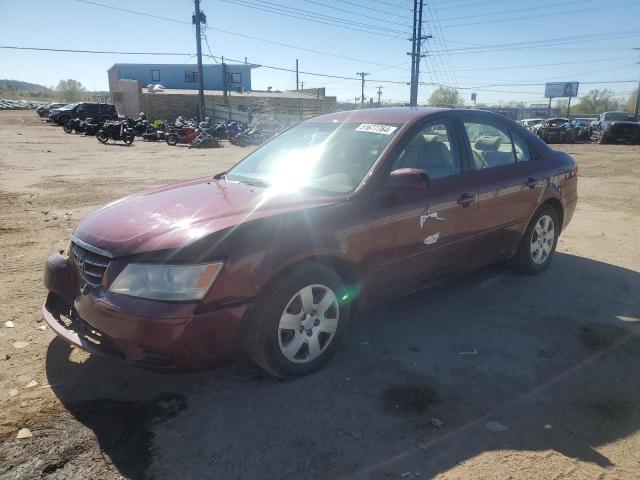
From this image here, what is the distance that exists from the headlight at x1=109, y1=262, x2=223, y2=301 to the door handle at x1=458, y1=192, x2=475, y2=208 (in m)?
2.14

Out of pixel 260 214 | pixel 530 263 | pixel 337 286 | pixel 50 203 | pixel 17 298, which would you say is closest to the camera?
pixel 260 214

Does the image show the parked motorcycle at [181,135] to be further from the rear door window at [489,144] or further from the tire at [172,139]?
the rear door window at [489,144]

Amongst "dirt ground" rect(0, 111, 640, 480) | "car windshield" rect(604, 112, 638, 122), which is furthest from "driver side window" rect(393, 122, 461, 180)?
"car windshield" rect(604, 112, 638, 122)

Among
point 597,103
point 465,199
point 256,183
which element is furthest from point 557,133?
point 597,103

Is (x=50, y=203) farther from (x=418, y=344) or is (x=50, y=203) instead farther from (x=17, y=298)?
(x=418, y=344)

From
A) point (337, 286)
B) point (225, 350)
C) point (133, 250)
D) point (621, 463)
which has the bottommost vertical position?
point (621, 463)

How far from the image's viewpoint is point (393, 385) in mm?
3037

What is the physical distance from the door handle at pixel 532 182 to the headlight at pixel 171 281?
10.8 ft

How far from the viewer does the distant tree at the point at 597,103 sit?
96750 mm

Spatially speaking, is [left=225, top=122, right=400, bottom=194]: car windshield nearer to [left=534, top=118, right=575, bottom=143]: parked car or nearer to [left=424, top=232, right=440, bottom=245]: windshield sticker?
[left=424, top=232, right=440, bottom=245]: windshield sticker

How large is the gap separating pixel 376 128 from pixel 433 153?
1.64 ft

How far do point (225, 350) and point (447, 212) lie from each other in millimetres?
2039

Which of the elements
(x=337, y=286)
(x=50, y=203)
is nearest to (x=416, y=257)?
(x=337, y=286)

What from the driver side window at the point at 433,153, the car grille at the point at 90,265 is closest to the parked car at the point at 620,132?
the driver side window at the point at 433,153
